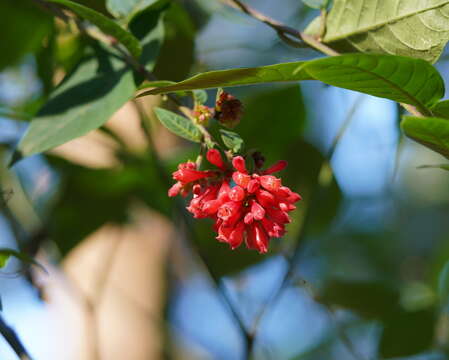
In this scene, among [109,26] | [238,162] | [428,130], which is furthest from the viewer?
[109,26]

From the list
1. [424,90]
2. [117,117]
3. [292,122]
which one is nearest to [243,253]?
[292,122]

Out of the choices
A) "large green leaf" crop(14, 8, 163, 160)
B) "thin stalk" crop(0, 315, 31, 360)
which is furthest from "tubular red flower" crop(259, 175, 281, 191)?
"thin stalk" crop(0, 315, 31, 360)

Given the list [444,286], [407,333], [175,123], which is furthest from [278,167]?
[444,286]

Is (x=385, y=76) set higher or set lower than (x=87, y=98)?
higher

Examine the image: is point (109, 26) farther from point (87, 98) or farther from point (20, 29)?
point (20, 29)

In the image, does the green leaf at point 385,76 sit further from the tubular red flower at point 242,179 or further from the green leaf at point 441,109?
the tubular red flower at point 242,179

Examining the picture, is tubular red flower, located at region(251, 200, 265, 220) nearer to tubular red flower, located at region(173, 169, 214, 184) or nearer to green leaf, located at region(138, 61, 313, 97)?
tubular red flower, located at region(173, 169, 214, 184)

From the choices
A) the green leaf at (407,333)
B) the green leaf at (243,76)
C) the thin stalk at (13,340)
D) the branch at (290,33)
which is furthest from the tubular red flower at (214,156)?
the green leaf at (407,333)
